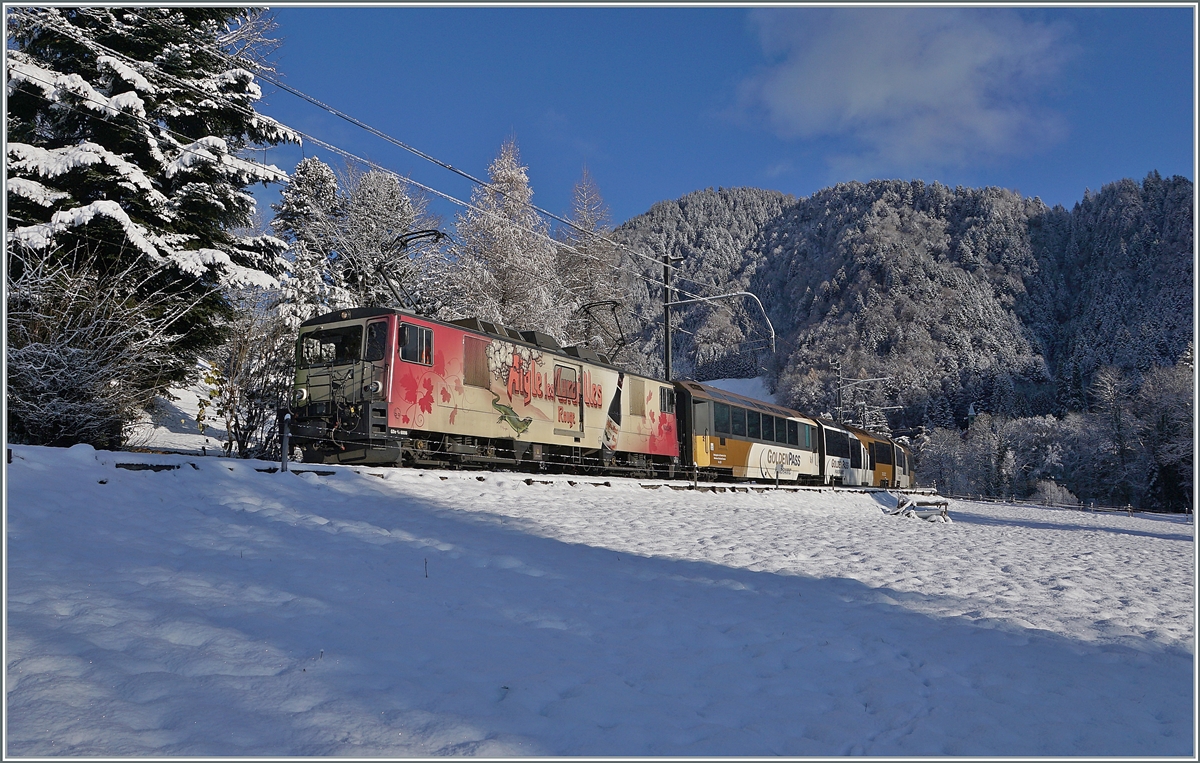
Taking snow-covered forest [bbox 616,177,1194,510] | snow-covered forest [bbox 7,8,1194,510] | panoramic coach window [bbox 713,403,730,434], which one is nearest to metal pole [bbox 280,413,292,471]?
snow-covered forest [bbox 7,8,1194,510]

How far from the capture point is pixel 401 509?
8.85 m

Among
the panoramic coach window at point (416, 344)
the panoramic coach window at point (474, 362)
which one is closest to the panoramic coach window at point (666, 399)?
the panoramic coach window at point (474, 362)

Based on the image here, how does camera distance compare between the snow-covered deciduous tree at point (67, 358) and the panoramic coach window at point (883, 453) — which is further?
the panoramic coach window at point (883, 453)

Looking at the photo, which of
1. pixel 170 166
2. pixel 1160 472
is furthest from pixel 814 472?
pixel 1160 472

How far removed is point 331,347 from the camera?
12781mm

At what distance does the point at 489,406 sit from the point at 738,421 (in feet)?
37.1

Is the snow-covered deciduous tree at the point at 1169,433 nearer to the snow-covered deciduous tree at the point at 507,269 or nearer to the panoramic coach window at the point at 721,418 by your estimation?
the panoramic coach window at the point at 721,418

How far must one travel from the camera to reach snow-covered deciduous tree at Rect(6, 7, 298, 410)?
492 inches

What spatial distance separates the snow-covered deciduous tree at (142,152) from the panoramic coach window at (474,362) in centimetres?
461

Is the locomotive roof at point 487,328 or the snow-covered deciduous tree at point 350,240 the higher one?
the snow-covered deciduous tree at point 350,240

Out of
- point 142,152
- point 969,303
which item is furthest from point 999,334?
point 142,152

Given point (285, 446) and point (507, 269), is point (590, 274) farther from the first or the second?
point (285, 446)

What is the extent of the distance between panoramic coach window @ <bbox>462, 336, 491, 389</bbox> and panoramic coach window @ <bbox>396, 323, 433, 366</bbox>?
0.89 m

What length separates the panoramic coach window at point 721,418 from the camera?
22.0 metres
